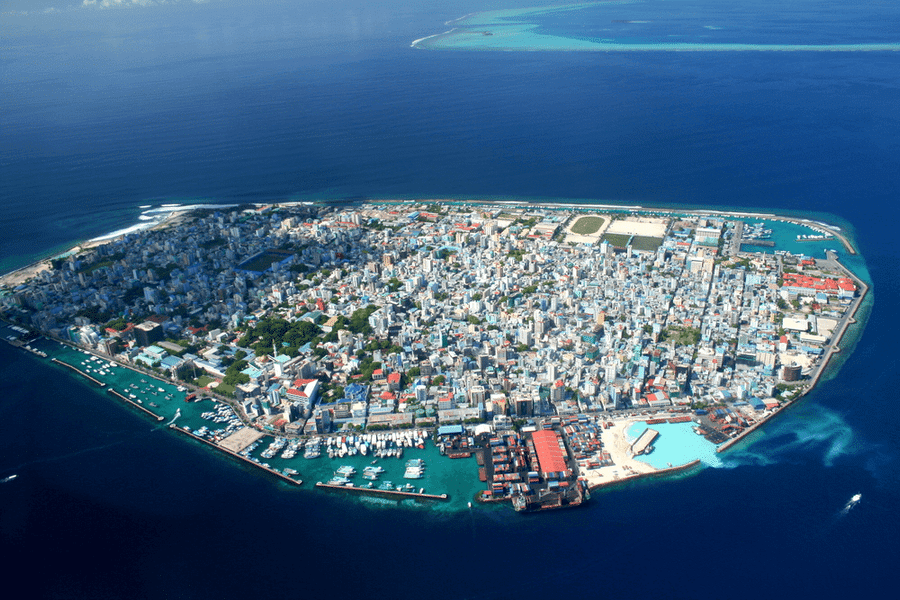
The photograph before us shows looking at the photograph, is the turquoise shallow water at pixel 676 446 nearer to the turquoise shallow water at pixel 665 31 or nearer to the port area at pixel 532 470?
the port area at pixel 532 470

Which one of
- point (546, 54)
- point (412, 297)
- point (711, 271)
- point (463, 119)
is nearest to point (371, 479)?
point (412, 297)

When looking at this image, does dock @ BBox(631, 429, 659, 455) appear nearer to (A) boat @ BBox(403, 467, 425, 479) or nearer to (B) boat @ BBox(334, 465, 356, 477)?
(A) boat @ BBox(403, 467, 425, 479)

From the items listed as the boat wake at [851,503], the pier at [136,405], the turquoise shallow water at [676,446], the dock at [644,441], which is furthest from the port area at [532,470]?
the pier at [136,405]

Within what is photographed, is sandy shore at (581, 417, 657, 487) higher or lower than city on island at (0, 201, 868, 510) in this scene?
lower

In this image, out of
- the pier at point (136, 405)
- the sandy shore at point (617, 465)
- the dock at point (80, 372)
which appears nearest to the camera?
the sandy shore at point (617, 465)

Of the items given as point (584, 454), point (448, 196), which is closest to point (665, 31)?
point (448, 196)

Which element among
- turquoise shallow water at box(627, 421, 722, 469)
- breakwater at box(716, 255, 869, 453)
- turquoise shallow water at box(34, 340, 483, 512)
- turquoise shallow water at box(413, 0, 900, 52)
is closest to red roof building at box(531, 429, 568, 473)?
turquoise shallow water at box(34, 340, 483, 512)
